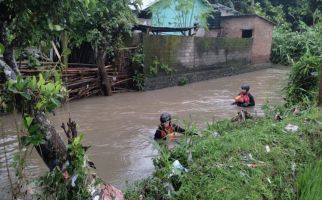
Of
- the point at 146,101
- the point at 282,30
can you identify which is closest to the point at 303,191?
the point at 146,101

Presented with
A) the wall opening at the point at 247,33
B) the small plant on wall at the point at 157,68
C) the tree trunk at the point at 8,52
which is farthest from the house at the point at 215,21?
the tree trunk at the point at 8,52

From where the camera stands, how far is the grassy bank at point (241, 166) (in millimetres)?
3563

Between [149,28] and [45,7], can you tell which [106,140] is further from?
[149,28]

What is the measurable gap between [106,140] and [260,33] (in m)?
16.6

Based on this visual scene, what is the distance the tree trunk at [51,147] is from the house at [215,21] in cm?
1487

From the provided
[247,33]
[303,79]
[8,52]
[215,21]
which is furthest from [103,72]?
[247,33]

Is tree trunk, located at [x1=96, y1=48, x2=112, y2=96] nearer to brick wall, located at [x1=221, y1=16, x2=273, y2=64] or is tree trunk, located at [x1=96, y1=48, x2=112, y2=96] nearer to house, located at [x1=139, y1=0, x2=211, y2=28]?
house, located at [x1=139, y1=0, x2=211, y2=28]

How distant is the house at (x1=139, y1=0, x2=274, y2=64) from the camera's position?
19.1 m

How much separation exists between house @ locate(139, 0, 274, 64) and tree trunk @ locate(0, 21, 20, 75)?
46.9ft

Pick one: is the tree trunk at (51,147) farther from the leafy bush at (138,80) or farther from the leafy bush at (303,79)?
the leafy bush at (138,80)

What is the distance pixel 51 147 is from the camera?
3.71 m

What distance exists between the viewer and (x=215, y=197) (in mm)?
3445

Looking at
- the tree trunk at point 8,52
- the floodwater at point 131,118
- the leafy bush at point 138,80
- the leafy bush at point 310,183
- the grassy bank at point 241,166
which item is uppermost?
the tree trunk at point 8,52

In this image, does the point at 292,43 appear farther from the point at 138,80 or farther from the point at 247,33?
the point at 138,80
